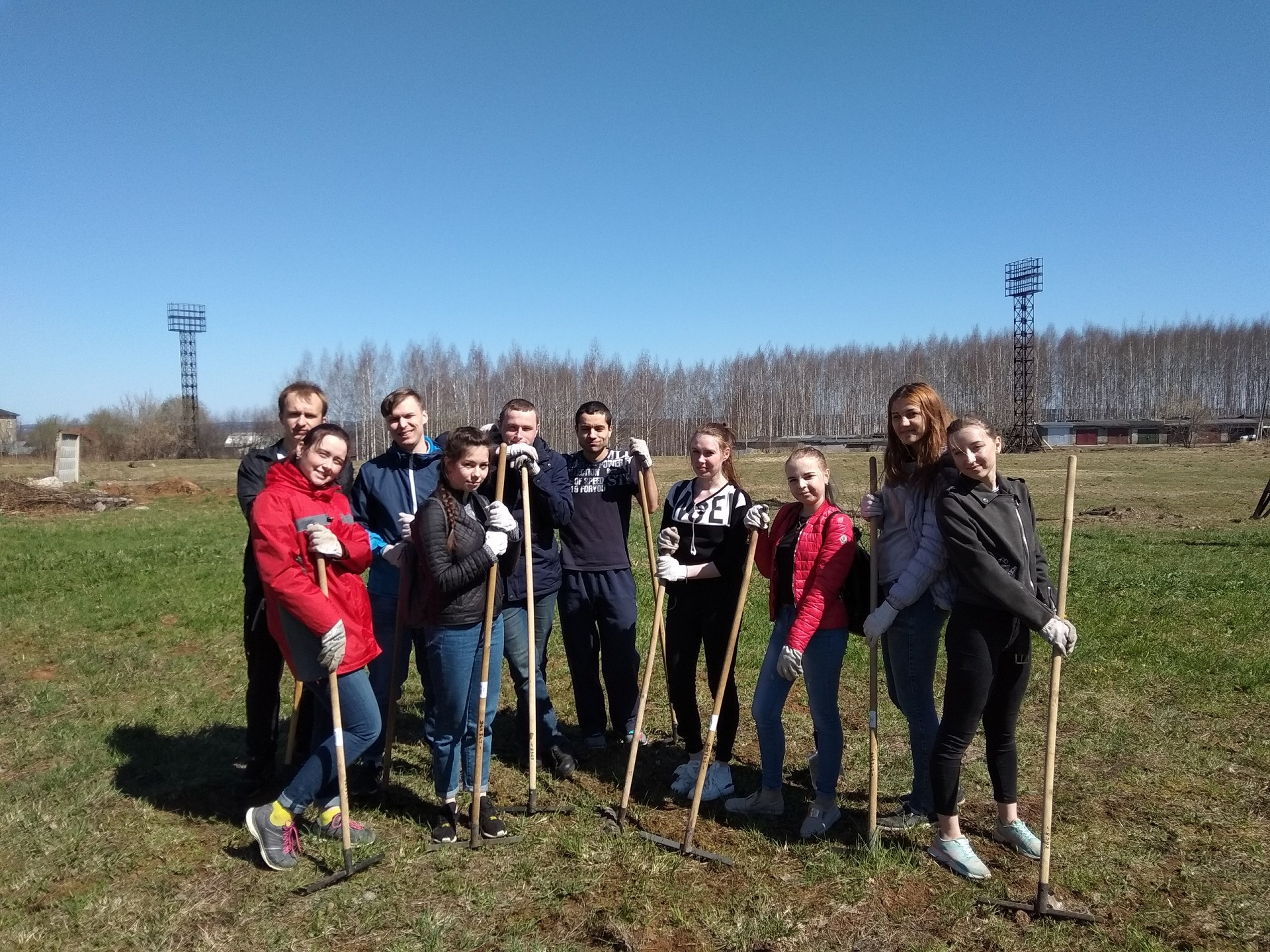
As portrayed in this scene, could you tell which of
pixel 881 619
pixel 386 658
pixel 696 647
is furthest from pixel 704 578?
pixel 386 658

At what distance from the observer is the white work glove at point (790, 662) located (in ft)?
14.5

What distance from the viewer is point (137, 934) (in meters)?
3.75

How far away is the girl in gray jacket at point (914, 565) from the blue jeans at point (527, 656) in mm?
2072

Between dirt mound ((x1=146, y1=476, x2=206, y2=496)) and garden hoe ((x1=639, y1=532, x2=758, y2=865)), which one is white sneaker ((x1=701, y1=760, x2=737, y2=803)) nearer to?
garden hoe ((x1=639, y1=532, x2=758, y2=865))

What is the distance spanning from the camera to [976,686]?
4023 millimetres

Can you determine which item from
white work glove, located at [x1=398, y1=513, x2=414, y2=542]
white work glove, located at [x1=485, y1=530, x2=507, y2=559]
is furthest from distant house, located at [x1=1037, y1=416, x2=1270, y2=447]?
white work glove, located at [x1=485, y1=530, x2=507, y2=559]

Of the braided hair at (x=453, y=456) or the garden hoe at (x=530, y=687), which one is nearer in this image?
the braided hair at (x=453, y=456)

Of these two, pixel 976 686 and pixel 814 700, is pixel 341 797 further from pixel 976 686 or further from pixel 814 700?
pixel 976 686

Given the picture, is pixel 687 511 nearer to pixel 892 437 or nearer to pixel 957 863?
pixel 892 437

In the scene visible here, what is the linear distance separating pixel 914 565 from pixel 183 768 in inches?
192

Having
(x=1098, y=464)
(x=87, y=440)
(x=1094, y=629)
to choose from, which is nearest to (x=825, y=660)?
(x=1094, y=629)

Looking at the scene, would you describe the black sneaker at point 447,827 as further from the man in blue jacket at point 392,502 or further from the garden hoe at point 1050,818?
the garden hoe at point 1050,818

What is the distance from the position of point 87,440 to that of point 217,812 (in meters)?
67.5

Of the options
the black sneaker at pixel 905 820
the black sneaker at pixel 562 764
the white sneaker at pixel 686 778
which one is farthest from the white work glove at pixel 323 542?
the black sneaker at pixel 905 820
